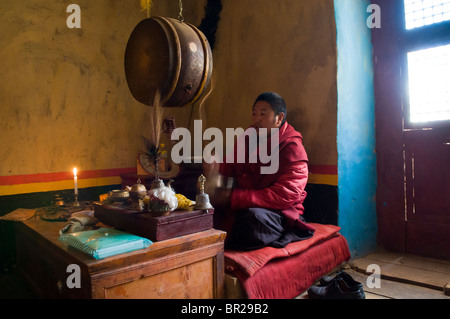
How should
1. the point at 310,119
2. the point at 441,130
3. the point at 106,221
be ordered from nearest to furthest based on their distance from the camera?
the point at 106,221 → the point at 441,130 → the point at 310,119

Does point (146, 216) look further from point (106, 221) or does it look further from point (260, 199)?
point (260, 199)

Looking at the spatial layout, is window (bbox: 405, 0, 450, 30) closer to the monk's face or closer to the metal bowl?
the monk's face

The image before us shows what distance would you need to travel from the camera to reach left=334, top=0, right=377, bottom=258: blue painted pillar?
2717 millimetres

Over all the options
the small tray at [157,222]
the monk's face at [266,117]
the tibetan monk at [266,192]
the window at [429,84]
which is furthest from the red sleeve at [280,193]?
the window at [429,84]

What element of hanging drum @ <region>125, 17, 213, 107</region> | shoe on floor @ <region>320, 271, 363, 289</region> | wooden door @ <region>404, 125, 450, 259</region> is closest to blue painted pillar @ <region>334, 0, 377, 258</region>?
wooden door @ <region>404, 125, 450, 259</region>

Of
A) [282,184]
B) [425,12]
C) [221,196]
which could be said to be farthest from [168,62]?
[425,12]

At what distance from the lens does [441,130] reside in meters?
2.63

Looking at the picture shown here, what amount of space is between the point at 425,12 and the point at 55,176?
146 inches

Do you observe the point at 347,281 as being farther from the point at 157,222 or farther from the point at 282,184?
the point at 157,222

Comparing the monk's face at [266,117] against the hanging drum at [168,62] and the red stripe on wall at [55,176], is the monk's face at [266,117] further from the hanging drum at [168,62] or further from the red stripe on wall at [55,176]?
the red stripe on wall at [55,176]

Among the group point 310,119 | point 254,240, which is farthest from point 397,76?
point 254,240

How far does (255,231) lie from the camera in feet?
6.55

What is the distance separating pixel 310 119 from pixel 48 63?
251 cm

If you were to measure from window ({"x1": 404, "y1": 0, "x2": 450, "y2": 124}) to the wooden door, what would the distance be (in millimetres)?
175
